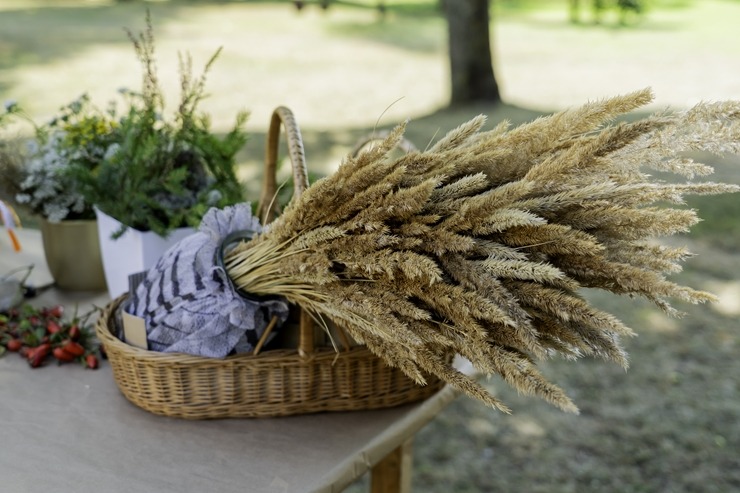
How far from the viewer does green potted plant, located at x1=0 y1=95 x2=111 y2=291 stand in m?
1.81

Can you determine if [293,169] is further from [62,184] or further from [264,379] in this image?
[62,184]

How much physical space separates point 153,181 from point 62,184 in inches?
10.7

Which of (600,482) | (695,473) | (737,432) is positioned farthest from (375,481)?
(737,432)

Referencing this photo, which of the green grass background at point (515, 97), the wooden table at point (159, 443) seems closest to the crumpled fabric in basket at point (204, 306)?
the wooden table at point (159, 443)

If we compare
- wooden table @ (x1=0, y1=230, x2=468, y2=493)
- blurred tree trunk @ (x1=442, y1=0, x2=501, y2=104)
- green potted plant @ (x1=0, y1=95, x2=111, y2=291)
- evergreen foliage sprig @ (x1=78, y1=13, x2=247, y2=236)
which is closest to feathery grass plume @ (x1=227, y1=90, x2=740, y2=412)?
wooden table @ (x1=0, y1=230, x2=468, y2=493)

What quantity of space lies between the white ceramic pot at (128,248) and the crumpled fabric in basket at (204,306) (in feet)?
0.89

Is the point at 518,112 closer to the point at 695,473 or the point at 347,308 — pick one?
the point at 695,473

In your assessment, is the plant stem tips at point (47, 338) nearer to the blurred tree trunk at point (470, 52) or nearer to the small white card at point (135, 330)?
the small white card at point (135, 330)

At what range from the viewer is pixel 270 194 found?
5.44 feet

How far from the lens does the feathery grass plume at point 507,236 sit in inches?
42.3

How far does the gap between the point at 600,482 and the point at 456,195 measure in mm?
1951

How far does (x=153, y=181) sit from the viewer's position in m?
1.69

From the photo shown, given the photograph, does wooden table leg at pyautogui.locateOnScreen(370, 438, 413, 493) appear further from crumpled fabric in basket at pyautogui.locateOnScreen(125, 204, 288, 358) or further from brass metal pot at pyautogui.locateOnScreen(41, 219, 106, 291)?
brass metal pot at pyautogui.locateOnScreen(41, 219, 106, 291)

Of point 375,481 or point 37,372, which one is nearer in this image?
point 37,372
